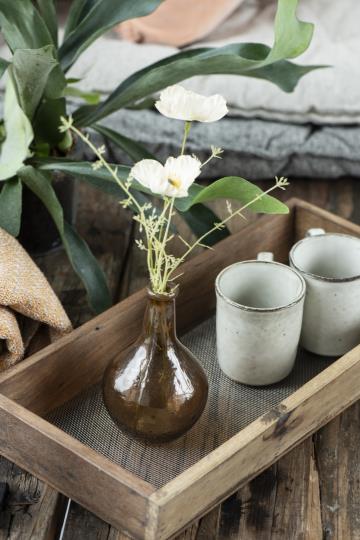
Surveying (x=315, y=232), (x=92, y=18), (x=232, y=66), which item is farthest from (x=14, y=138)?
(x=315, y=232)

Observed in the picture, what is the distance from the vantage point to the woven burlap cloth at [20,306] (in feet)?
3.16

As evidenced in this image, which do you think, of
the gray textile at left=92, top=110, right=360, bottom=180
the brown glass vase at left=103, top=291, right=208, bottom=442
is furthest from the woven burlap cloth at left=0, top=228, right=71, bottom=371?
the gray textile at left=92, top=110, right=360, bottom=180

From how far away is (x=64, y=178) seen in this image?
1.24m

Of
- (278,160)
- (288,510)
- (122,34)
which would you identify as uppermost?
(122,34)

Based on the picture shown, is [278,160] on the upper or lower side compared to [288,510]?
upper

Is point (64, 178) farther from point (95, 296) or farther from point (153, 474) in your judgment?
point (153, 474)

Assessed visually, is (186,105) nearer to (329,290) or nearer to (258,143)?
(329,290)

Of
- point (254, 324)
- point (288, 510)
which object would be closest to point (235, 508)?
point (288, 510)

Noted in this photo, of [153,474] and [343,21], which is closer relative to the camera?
[153,474]

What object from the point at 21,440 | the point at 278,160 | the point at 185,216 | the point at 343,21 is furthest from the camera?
the point at 343,21

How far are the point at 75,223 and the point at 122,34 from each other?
1.33 feet

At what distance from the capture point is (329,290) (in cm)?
101

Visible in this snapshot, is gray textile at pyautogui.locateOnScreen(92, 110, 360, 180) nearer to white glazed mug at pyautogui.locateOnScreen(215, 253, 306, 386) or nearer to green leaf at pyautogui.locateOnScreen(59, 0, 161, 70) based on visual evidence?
green leaf at pyautogui.locateOnScreen(59, 0, 161, 70)

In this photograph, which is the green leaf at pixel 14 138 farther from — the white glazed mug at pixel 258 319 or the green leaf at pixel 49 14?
the white glazed mug at pixel 258 319
